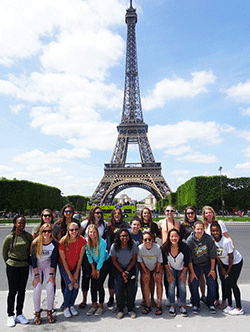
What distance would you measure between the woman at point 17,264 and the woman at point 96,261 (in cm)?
95

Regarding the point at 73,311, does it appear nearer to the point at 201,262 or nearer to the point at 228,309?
the point at 201,262

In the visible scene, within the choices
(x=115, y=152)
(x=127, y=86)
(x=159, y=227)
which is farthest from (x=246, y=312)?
(x=127, y=86)

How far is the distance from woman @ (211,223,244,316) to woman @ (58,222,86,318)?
7.08 ft

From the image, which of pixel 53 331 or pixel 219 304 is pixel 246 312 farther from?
pixel 53 331

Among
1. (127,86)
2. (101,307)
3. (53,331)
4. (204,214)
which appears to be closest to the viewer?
(53,331)

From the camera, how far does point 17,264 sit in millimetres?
3607

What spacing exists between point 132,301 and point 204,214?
74.2 inches

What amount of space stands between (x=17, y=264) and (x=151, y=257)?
201 cm

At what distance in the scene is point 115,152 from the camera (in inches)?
1901

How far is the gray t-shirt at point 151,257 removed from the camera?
153 inches

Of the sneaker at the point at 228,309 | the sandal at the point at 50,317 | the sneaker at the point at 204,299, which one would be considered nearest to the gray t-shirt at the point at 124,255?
the sandal at the point at 50,317

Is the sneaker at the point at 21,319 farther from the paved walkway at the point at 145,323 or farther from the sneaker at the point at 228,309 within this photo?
the sneaker at the point at 228,309

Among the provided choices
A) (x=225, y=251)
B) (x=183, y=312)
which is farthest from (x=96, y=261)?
(x=225, y=251)

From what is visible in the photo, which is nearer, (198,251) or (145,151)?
(198,251)
